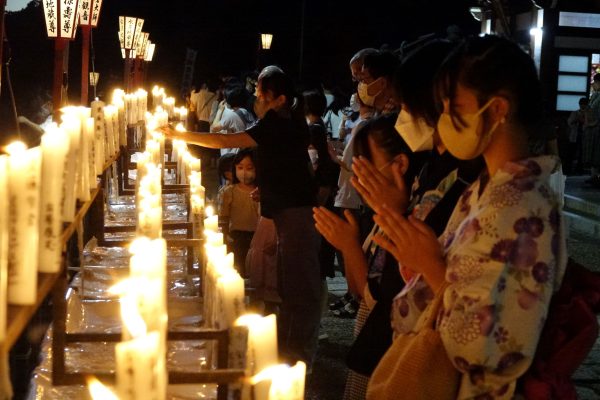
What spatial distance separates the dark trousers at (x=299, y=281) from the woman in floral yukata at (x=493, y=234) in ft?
11.5

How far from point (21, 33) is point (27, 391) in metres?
28.7

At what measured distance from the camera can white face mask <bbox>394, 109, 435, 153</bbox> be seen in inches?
126

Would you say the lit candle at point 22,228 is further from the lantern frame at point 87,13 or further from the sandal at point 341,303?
the lantern frame at point 87,13

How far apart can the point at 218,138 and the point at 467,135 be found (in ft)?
12.4

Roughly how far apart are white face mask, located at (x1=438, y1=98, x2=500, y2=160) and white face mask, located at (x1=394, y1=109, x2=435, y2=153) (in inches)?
22.9

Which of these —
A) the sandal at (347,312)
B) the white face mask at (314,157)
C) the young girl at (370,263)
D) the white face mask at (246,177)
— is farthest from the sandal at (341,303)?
the young girl at (370,263)

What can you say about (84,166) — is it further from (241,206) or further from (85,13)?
(85,13)

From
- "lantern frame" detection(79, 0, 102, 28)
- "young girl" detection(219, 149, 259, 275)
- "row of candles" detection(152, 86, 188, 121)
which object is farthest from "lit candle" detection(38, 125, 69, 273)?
"row of candles" detection(152, 86, 188, 121)

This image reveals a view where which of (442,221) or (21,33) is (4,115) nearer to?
(442,221)

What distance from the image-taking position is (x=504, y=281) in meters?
2.29

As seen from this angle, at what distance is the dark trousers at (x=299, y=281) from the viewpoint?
618 centimetres

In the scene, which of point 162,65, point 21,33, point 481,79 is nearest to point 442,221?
point 481,79

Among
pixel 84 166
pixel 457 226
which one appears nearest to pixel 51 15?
pixel 84 166

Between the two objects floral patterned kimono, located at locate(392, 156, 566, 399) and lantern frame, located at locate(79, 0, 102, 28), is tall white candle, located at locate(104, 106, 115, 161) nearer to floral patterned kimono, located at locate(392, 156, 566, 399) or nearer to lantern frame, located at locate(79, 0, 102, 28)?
floral patterned kimono, located at locate(392, 156, 566, 399)
